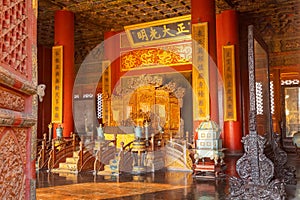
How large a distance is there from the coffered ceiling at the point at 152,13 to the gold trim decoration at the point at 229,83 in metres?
1.15

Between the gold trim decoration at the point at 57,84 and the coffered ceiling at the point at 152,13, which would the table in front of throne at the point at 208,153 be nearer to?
the coffered ceiling at the point at 152,13

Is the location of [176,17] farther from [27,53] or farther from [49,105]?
[27,53]

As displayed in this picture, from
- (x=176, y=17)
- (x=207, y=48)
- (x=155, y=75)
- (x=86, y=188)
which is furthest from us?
(x=155, y=75)

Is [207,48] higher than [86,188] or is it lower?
higher

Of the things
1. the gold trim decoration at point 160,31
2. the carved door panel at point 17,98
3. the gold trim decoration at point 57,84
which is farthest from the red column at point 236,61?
the carved door panel at point 17,98

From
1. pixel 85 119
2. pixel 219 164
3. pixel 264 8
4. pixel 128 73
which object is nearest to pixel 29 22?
pixel 219 164

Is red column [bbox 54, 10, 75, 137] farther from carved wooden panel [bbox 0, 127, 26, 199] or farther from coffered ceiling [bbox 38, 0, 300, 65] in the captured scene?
carved wooden panel [bbox 0, 127, 26, 199]

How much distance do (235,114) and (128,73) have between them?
3.44 metres

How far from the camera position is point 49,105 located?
1070 centimetres

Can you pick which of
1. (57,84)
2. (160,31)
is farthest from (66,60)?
(160,31)

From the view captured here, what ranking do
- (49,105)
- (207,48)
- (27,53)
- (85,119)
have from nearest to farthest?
(27,53)
(207,48)
(49,105)
(85,119)

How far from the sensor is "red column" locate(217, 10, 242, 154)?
7.76 meters

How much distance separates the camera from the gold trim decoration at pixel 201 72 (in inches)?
254

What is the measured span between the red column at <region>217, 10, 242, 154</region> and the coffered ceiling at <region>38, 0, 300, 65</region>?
0.27 metres
